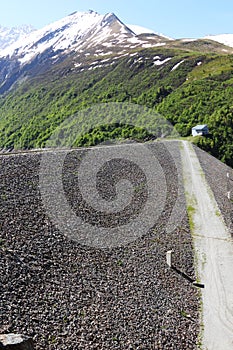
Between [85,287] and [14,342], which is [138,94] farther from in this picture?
[14,342]

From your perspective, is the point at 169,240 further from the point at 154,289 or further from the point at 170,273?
the point at 154,289

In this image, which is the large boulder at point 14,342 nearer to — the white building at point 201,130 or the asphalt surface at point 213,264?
the asphalt surface at point 213,264

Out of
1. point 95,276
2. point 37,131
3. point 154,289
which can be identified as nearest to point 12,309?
point 95,276

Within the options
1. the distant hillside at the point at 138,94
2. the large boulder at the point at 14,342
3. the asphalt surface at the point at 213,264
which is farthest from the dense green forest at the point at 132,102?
the large boulder at the point at 14,342

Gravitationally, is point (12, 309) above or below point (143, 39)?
below

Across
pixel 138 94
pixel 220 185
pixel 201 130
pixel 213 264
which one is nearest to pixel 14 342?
pixel 213 264

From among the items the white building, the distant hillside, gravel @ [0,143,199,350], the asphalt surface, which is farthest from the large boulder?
the white building
